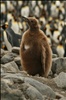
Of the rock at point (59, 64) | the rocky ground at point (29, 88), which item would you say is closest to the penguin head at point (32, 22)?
the rocky ground at point (29, 88)

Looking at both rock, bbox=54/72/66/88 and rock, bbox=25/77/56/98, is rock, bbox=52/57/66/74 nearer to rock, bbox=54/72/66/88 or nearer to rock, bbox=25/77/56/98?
rock, bbox=54/72/66/88

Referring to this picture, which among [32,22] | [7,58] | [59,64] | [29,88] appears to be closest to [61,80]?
[29,88]

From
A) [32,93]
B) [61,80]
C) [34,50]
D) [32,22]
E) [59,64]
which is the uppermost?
[32,22]

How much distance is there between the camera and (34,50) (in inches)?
260

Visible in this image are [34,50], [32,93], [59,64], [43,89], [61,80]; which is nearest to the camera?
[32,93]

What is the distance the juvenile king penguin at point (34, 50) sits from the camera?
661cm

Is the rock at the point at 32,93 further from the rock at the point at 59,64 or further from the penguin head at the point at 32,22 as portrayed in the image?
the rock at the point at 59,64

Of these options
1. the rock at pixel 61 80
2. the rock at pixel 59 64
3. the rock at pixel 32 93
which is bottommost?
the rock at pixel 59 64

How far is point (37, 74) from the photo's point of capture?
7074mm

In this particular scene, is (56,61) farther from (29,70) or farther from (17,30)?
(17,30)

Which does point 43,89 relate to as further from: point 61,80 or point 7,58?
point 7,58

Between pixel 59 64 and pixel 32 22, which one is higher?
pixel 32 22

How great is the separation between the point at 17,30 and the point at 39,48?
14.3m

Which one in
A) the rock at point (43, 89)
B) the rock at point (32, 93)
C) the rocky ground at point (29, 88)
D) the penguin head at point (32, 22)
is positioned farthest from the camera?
the penguin head at point (32, 22)
